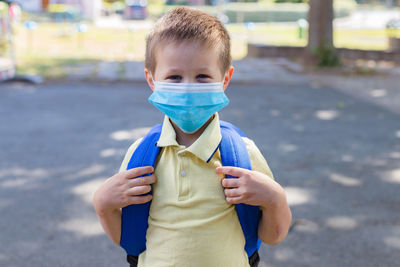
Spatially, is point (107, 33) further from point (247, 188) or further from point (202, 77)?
point (247, 188)

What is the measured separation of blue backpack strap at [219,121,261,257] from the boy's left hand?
1.4 inches

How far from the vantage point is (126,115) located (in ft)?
22.3

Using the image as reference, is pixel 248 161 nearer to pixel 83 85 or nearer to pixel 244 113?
pixel 244 113

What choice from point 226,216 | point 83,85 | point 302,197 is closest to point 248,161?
point 226,216

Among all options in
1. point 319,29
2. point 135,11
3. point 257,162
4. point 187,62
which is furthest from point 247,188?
point 135,11

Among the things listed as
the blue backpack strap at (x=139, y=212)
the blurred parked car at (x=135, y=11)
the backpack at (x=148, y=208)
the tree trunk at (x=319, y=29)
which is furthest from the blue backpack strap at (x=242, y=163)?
the blurred parked car at (x=135, y=11)

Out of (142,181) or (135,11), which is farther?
(135,11)

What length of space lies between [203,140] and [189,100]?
146mm

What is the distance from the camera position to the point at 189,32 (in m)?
1.51

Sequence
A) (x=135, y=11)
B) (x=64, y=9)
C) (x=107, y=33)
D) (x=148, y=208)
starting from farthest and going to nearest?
(x=135, y=11)
(x=64, y=9)
(x=107, y=33)
(x=148, y=208)

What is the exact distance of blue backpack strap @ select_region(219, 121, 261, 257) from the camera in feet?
5.20

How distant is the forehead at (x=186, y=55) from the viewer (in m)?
1.49

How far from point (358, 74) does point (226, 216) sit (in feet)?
33.2

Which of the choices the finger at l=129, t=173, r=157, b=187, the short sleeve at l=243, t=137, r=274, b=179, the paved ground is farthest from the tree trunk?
the finger at l=129, t=173, r=157, b=187
